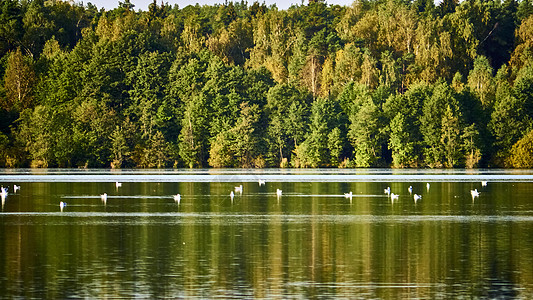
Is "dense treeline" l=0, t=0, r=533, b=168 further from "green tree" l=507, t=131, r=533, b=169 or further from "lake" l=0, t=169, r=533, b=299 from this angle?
"lake" l=0, t=169, r=533, b=299

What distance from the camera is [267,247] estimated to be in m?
29.6

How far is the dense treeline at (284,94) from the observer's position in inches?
4355

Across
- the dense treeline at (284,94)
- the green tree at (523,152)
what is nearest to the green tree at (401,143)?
the dense treeline at (284,94)

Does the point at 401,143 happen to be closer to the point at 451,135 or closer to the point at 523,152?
the point at 451,135

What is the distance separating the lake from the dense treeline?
56.7m

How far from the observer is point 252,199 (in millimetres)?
54219

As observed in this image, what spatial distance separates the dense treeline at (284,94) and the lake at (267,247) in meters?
56.7

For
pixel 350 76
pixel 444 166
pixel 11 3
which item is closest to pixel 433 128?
pixel 444 166

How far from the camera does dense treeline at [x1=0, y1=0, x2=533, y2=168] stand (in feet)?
363

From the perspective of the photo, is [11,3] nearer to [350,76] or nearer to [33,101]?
[33,101]

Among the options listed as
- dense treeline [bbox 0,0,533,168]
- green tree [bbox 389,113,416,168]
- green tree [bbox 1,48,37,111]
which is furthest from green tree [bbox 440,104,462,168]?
green tree [bbox 1,48,37,111]

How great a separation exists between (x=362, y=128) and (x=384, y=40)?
2002cm

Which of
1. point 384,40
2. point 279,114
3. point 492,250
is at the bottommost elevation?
point 492,250

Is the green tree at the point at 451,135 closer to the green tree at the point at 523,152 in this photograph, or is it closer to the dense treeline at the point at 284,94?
the dense treeline at the point at 284,94
